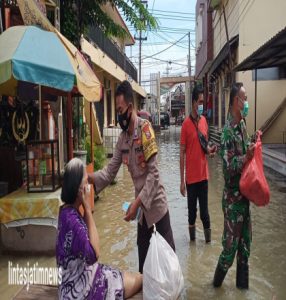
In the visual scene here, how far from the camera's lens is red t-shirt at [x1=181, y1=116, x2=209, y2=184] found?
5188 millimetres

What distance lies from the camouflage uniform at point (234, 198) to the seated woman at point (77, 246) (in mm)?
1500

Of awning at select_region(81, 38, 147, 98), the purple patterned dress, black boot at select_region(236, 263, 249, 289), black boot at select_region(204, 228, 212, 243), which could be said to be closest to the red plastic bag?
black boot at select_region(236, 263, 249, 289)

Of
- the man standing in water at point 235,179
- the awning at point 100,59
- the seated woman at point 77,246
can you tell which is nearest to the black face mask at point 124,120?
the seated woman at point 77,246

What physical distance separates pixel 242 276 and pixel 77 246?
2128 mm

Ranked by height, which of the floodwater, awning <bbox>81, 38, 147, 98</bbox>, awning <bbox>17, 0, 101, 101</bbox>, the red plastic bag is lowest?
the floodwater

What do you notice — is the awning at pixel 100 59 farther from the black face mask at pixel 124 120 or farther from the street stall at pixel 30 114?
the black face mask at pixel 124 120

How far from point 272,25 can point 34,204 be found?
516 inches

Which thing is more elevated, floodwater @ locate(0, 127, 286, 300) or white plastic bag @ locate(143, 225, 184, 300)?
white plastic bag @ locate(143, 225, 184, 300)

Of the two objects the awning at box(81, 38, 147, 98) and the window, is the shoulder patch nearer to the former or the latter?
the awning at box(81, 38, 147, 98)

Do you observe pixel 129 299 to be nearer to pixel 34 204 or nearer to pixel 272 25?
pixel 34 204

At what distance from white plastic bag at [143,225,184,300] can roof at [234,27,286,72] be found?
647 centimetres

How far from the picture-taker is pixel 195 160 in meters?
5.21

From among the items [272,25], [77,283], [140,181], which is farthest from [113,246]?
[272,25]

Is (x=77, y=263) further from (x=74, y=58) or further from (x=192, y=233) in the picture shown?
(x=192, y=233)
